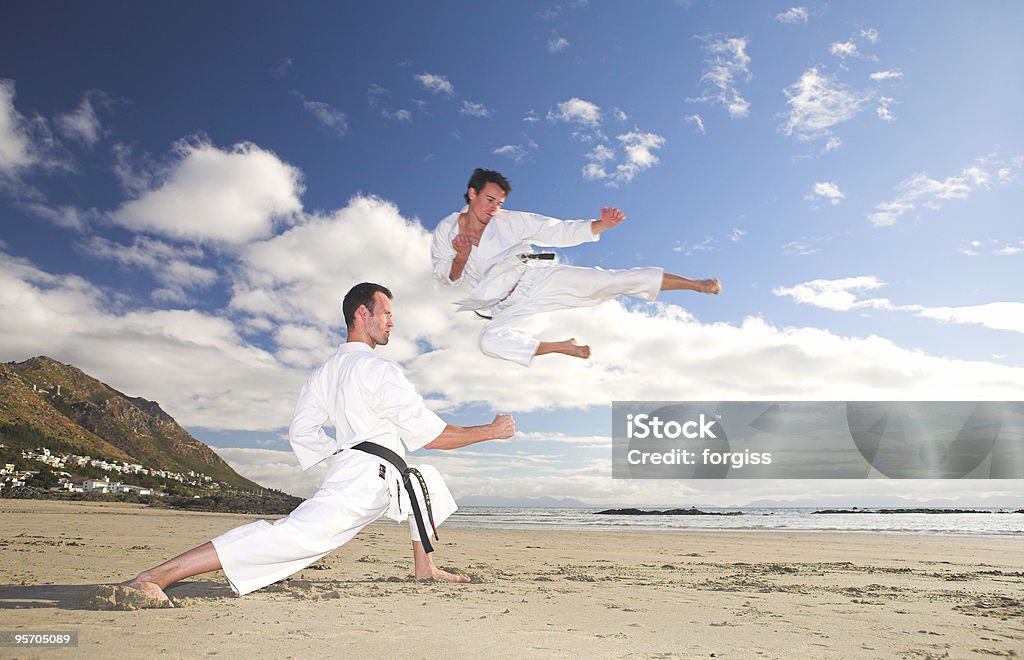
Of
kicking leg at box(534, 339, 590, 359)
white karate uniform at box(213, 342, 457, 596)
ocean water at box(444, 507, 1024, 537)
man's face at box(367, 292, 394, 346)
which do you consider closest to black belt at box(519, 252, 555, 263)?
kicking leg at box(534, 339, 590, 359)

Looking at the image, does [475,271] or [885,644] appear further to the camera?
[475,271]

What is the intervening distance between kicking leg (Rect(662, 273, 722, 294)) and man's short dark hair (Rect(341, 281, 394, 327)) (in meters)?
2.04

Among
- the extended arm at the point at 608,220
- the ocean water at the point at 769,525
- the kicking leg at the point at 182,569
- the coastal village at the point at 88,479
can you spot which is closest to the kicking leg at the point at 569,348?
the extended arm at the point at 608,220

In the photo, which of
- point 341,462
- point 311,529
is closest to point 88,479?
point 341,462

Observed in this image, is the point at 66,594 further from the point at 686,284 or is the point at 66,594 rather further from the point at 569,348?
the point at 686,284

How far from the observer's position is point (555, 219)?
17.3 ft

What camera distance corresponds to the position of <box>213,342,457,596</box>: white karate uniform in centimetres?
367

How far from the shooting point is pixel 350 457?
4.05m

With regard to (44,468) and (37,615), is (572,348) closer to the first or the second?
(37,615)

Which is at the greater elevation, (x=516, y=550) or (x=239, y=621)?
(x=239, y=621)

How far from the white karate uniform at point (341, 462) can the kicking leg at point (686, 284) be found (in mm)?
2040

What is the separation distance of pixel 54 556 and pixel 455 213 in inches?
178

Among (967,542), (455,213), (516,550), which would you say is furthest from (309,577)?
(967,542)

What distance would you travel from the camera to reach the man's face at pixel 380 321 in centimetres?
429
